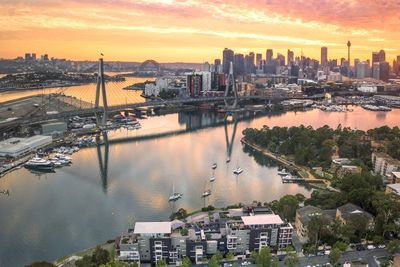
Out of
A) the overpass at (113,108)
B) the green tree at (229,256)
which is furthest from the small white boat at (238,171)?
the overpass at (113,108)

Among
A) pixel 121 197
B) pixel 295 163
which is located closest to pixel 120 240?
pixel 121 197

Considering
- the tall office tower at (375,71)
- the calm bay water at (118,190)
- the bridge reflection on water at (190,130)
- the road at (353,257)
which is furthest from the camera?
the tall office tower at (375,71)

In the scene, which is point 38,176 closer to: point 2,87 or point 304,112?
point 304,112

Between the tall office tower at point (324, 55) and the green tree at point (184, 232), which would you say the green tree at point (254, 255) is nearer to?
the green tree at point (184, 232)

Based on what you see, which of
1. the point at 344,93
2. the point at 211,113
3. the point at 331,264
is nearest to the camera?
the point at 331,264

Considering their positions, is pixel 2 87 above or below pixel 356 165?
above

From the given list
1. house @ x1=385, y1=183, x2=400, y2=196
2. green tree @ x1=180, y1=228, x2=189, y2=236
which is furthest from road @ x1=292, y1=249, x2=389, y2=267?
house @ x1=385, y1=183, x2=400, y2=196

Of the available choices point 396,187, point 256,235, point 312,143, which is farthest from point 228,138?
point 256,235
